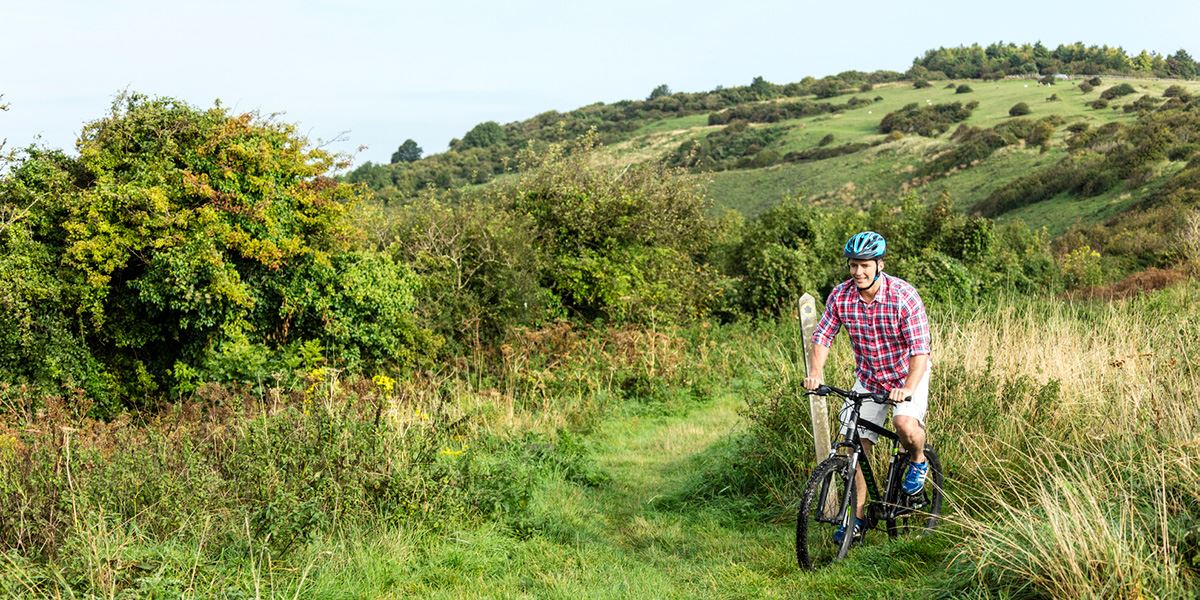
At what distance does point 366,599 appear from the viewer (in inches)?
205

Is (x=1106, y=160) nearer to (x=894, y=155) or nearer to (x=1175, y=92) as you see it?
(x=894, y=155)

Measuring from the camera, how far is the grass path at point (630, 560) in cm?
539

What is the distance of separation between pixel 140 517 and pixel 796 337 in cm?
1177

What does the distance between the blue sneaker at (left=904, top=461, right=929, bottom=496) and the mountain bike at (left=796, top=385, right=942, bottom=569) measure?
0.24ft

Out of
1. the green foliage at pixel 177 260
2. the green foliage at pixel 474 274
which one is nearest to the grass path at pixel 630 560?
the green foliage at pixel 177 260

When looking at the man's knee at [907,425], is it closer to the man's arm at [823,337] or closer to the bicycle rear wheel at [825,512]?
the bicycle rear wheel at [825,512]

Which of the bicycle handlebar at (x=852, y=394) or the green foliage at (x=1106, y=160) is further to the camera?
the green foliage at (x=1106, y=160)

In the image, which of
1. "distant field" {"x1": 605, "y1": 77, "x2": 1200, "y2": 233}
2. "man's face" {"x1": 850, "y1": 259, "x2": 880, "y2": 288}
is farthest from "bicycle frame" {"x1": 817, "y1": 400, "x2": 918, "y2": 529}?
"distant field" {"x1": 605, "y1": 77, "x2": 1200, "y2": 233}

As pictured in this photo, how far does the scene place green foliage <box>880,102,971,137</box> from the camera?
73.9m

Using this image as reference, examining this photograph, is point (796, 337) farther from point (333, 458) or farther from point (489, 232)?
point (333, 458)

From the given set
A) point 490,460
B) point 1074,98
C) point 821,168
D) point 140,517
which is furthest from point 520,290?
point 1074,98

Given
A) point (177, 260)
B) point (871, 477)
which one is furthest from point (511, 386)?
point (871, 477)

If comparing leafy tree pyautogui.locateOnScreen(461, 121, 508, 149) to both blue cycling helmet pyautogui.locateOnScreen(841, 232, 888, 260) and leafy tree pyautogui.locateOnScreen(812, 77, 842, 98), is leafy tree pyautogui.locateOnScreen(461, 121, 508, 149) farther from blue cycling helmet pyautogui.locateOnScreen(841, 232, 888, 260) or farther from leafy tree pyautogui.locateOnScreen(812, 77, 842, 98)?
blue cycling helmet pyautogui.locateOnScreen(841, 232, 888, 260)

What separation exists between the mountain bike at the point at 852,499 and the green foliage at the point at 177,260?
25.1ft
